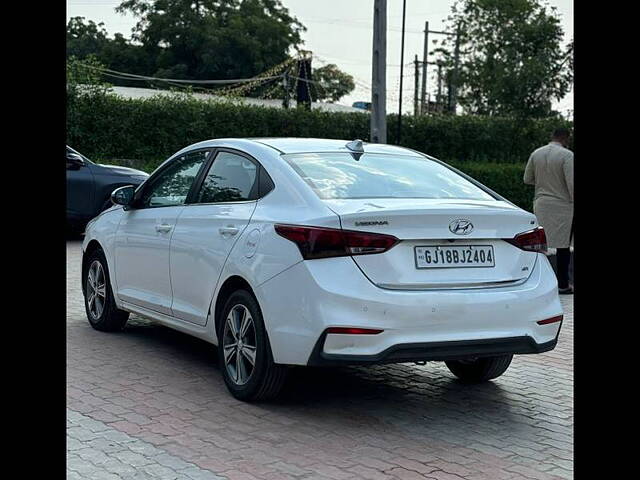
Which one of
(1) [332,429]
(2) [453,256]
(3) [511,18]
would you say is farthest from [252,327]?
(3) [511,18]

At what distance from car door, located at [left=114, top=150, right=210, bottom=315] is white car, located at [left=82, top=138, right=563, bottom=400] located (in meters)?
0.05

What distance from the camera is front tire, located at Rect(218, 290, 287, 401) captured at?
5.42 meters

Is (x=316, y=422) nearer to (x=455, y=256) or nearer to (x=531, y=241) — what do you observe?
(x=455, y=256)

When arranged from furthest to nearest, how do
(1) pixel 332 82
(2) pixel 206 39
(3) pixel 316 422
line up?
(1) pixel 332 82 < (2) pixel 206 39 < (3) pixel 316 422

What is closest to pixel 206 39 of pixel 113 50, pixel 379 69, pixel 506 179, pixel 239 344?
pixel 113 50

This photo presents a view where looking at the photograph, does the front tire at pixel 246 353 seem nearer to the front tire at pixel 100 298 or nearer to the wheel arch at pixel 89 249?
the front tire at pixel 100 298

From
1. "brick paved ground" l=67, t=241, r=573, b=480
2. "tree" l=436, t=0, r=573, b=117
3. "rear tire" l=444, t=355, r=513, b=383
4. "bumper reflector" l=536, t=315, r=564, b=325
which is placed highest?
"tree" l=436, t=0, r=573, b=117

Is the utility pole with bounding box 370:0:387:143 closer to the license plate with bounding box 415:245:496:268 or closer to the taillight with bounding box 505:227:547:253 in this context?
the taillight with bounding box 505:227:547:253

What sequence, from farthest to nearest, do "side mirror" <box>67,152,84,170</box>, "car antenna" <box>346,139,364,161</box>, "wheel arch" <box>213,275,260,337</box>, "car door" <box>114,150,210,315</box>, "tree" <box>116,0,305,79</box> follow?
1. "tree" <box>116,0,305,79</box>
2. "side mirror" <box>67,152,84,170</box>
3. "car door" <box>114,150,210,315</box>
4. "car antenna" <box>346,139,364,161</box>
5. "wheel arch" <box>213,275,260,337</box>

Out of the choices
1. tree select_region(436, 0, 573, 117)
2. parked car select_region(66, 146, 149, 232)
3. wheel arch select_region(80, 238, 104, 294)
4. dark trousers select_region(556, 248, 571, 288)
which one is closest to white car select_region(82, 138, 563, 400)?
wheel arch select_region(80, 238, 104, 294)

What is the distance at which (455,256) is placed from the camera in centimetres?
521

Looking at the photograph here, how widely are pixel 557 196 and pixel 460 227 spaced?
238 inches
